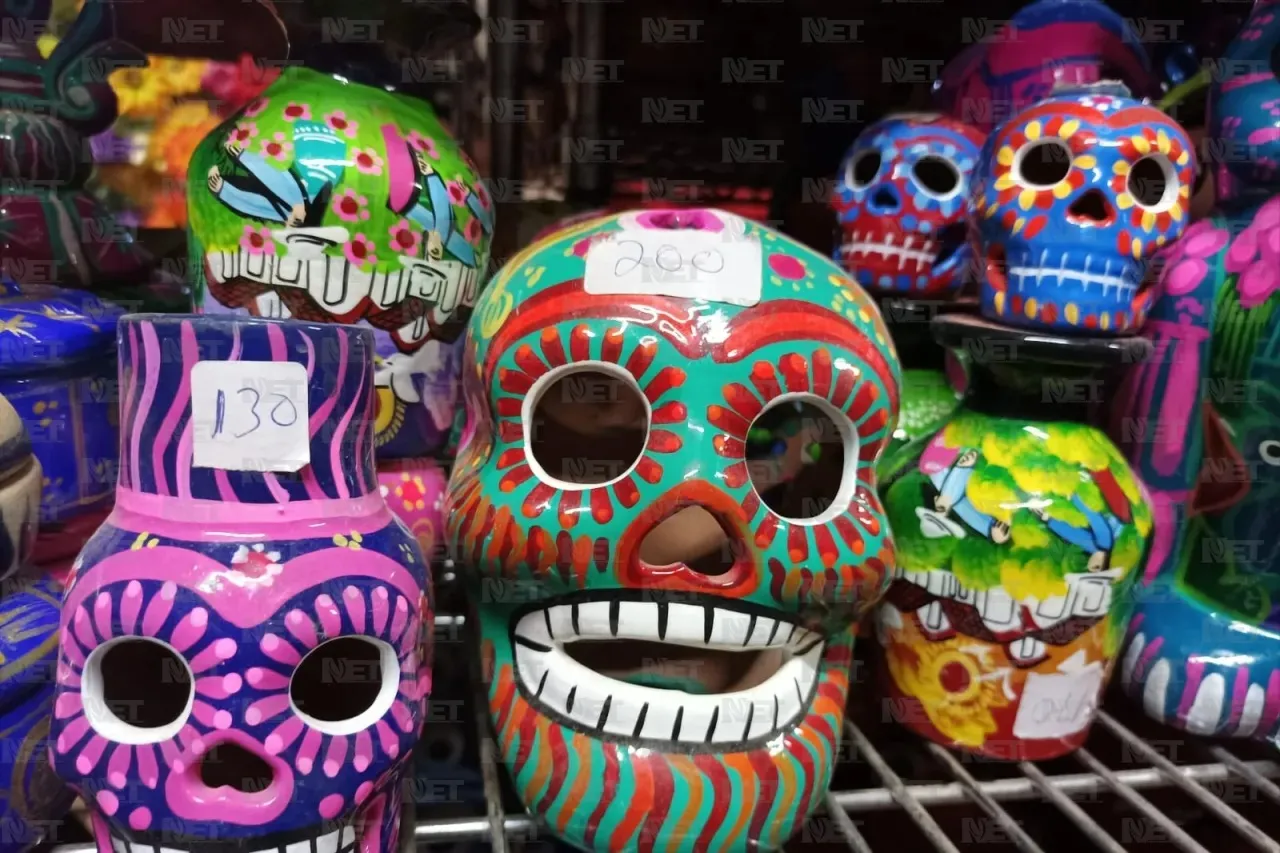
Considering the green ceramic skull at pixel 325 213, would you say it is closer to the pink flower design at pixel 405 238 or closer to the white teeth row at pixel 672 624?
the pink flower design at pixel 405 238

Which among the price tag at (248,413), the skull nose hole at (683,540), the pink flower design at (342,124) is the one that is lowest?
the skull nose hole at (683,540)

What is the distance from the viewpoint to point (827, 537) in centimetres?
80

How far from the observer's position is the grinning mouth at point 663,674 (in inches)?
31.1

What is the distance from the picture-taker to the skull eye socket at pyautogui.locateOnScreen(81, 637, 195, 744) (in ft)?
2.27

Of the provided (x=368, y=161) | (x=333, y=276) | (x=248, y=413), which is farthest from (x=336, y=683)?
(x=368, y=161)

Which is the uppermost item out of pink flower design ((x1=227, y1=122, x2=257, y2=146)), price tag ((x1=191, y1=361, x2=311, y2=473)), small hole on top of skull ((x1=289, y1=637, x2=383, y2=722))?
pink flower design ((x1=227, y1=122, x2=257, y2=146))

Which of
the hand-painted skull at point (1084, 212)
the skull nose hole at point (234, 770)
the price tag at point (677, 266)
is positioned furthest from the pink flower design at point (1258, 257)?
the skull nose hole at point (234, 770)

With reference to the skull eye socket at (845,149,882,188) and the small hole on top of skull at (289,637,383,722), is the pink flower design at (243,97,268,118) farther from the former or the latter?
the skull eye socket at (845,149,882,188)

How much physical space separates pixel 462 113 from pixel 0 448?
2.64 ft

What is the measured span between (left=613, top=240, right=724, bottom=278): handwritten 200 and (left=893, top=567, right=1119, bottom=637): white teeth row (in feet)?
1.28

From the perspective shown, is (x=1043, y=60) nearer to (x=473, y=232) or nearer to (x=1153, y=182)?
(x=1153, y=182)

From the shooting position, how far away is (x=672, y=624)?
0.79 m

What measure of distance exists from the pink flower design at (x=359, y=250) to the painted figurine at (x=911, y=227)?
608 millimetres

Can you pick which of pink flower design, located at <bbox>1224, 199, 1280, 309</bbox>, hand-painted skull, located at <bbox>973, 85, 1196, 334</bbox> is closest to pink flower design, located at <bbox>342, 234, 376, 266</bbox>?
hand-painted skull, located at <bbox>973, 85, 1196, 334</bbox>
